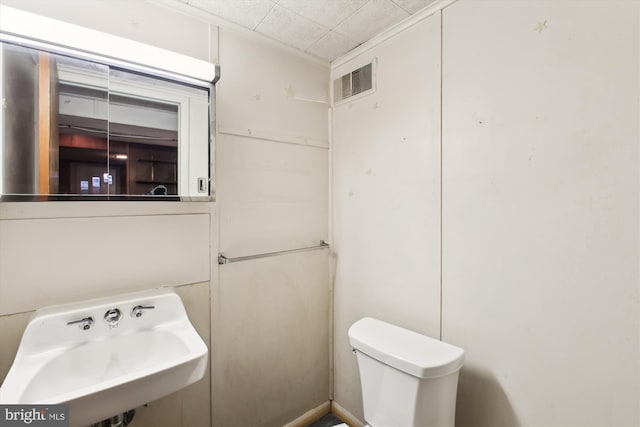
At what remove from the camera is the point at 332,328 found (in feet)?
6.46

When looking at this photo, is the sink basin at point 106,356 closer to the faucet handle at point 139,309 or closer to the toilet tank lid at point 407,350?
the faucet handle at point 139,309

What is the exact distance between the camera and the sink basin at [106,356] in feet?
2.82

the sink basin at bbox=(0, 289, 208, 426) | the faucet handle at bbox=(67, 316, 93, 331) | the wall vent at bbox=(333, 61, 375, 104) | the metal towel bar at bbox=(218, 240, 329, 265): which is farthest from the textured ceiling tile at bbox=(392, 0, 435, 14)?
the faucet handle at bbox=(67, 316, 93, 331)

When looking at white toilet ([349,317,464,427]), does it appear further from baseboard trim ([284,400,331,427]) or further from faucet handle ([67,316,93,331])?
faucet handle ([67,316,93,331])

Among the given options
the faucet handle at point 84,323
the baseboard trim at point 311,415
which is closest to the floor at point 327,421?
the baseboard trim at point 311,415

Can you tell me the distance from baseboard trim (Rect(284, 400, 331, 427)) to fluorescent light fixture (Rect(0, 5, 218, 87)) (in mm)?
1931

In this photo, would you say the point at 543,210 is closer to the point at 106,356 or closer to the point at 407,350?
the point at 407,350

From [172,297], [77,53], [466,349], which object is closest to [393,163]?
[466,349]

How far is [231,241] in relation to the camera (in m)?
1.57

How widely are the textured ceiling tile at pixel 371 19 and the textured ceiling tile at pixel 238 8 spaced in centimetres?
39

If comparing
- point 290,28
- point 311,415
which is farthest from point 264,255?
point 290,28

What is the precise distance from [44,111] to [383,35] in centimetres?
153

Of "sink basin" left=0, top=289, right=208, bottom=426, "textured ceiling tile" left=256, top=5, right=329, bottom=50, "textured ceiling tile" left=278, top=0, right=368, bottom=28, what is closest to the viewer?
"sink basin" left=0, top=289, right=208, bottom=426

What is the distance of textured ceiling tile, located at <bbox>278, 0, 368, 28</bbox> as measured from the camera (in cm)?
134
